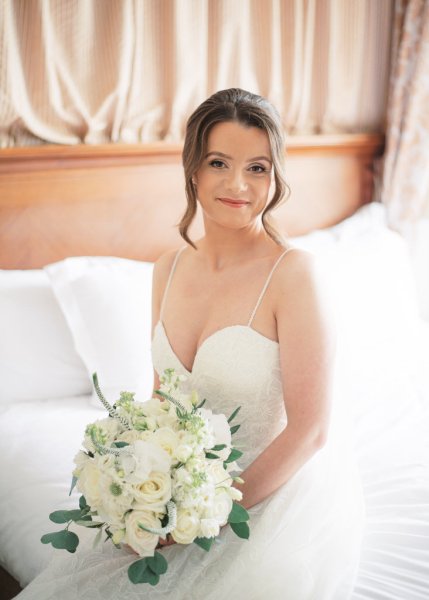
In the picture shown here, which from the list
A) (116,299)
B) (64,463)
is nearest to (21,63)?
(116,299)

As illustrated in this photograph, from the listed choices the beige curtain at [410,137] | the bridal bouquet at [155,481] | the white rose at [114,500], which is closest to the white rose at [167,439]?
the bridal bouquet at [155,481]

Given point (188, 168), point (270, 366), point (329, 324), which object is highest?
point (188, 168)

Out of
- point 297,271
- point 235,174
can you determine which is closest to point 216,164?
point 235,174

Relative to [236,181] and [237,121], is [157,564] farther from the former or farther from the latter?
[237,121]

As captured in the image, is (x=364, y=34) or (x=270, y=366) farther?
(x=364, y=34)

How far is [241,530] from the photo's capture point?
139cm

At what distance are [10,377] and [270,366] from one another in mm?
1058

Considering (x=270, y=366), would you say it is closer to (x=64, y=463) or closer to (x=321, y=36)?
(x=64, y=463)

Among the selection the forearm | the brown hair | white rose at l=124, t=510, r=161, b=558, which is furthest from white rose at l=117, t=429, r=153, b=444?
the brown hair

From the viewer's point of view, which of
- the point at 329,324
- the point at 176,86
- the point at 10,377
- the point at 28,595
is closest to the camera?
the point at 28,595

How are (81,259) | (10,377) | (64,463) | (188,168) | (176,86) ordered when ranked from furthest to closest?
(176,86), (81,259), (10,377), (64,463), (188,168)

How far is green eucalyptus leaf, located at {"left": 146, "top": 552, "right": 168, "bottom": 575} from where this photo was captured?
132cm

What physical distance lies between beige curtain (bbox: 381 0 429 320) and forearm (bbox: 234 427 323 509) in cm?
213

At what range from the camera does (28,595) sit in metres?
1.46
